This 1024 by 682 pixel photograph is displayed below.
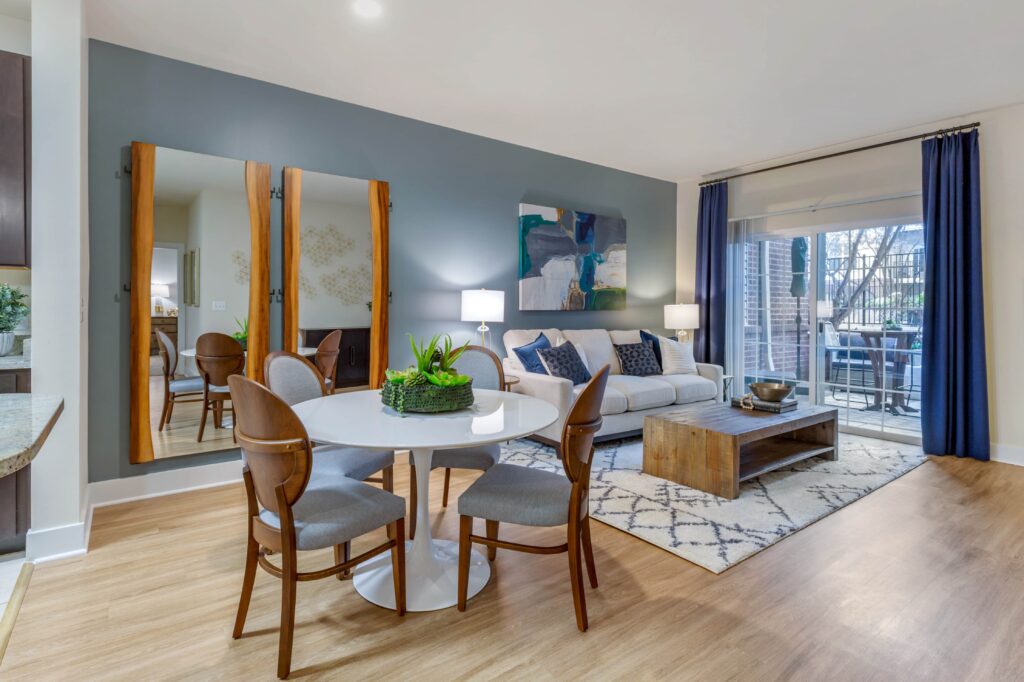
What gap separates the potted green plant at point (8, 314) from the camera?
2551mm

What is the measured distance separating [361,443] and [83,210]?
6.99 ft

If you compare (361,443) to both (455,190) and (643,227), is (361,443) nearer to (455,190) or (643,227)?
(455,190)

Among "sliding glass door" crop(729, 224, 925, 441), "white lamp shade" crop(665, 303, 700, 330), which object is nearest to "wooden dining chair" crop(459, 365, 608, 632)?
"white lamp shade" crop(665, 303, 700, 330)

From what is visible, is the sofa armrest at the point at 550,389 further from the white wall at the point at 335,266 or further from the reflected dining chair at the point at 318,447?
the reflected dining chair at the point at 318,447

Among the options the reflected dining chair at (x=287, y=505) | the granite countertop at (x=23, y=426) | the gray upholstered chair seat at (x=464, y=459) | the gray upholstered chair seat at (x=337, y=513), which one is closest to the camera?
the granite countertop at (x=23, y=426)

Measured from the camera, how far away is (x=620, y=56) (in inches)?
121

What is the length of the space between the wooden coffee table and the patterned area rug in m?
0.10

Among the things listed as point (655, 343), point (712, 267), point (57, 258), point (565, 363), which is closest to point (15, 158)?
point (57, 258)

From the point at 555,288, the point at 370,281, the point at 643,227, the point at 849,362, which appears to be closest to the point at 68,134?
the point at 370,281

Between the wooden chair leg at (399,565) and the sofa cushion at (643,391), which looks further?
the sofa cushion at (643,391)

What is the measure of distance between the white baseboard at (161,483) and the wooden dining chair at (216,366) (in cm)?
21

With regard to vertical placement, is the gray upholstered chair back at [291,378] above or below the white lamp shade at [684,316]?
below

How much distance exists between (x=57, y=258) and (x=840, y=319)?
554 cm

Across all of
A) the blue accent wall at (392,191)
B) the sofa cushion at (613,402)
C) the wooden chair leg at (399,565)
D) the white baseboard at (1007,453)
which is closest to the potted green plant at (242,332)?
the blue accent wall at (392,191)
